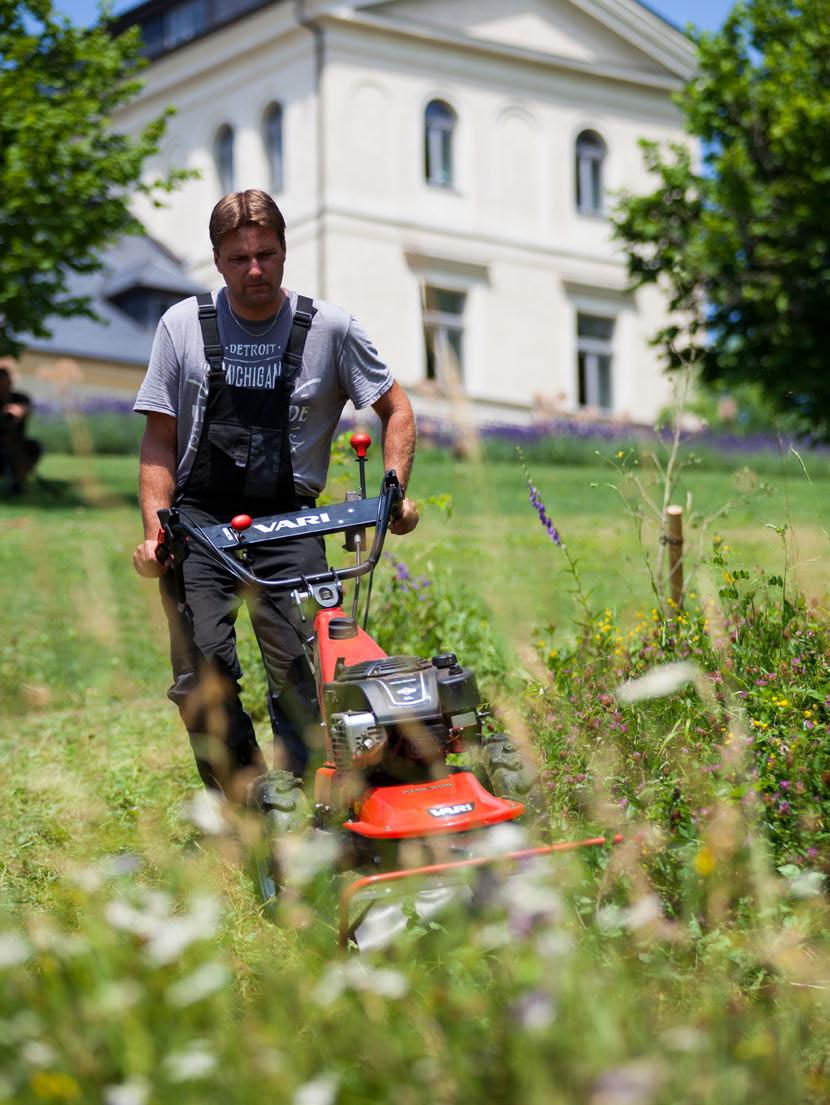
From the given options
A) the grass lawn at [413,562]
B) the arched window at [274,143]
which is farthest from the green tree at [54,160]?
the arched window at [274,143]

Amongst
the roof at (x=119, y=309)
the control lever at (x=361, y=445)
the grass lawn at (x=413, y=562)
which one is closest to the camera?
the control lever at (x=361, y=445)

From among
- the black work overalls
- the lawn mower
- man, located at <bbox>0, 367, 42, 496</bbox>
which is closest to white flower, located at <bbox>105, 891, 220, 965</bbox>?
the lawn mower

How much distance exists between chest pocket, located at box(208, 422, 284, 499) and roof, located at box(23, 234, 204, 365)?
24611 mm

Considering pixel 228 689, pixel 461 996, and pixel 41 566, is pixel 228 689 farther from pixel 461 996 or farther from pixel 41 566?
pixel 461 996

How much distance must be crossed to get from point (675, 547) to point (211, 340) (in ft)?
7.17

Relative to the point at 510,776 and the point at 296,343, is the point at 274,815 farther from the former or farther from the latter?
the point at 296,343

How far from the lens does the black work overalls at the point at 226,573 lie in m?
4.54

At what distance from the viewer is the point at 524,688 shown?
555cm

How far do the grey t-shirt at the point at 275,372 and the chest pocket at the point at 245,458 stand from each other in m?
0.06

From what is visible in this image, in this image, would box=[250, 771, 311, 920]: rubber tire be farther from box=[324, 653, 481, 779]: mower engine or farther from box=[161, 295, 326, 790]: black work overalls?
box=[161, 295, 326, 790]: black work overalls

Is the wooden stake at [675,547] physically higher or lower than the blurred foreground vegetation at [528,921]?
higher


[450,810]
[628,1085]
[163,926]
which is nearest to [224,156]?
[450,810]

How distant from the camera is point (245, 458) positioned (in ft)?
15.0

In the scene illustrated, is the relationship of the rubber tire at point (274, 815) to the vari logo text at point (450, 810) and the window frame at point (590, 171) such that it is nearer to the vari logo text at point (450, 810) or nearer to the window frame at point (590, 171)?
the vari logo text at point (450, 810)
